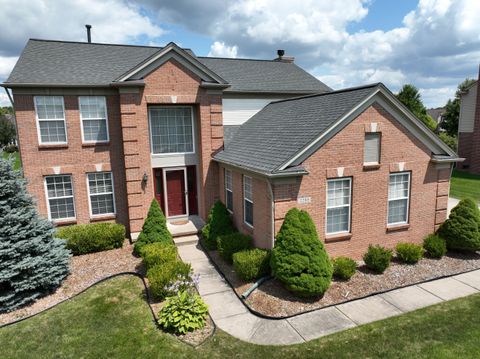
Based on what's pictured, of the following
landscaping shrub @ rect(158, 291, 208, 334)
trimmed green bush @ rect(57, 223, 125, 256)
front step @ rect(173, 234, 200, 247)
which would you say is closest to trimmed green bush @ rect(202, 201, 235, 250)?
front step @ rect(173, 234, 200, 247)

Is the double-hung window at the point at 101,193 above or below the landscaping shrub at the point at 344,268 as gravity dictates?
above

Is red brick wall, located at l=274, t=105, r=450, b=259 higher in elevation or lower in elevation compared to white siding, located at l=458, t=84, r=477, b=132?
lower

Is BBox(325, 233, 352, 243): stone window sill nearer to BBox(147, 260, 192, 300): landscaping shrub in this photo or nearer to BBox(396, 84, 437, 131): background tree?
BBox(147, 260, 192, 300): landscaping shrub

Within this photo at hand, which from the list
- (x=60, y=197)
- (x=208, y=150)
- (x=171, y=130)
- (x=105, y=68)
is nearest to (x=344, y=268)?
(x=208, y=150)

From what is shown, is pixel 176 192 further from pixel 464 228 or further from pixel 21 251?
pixel 464 228

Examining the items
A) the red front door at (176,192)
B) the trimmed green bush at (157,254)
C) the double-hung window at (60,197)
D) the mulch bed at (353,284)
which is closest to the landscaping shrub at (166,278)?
the trimmed green bush at (157,254)

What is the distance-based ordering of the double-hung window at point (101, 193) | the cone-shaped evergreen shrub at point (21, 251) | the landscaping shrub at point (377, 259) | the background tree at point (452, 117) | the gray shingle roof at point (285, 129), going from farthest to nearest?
the background tree at point (452, 117), the double-hung window at point (101, 193), the landscaping shrub at point (377, 259), the gray shingle roof at point (285, 129), the cone-shaped evergreen shrub at point (21, 251)

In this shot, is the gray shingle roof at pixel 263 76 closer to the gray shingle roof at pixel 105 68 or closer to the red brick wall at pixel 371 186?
the gray shingle roof at pixel 105 68
